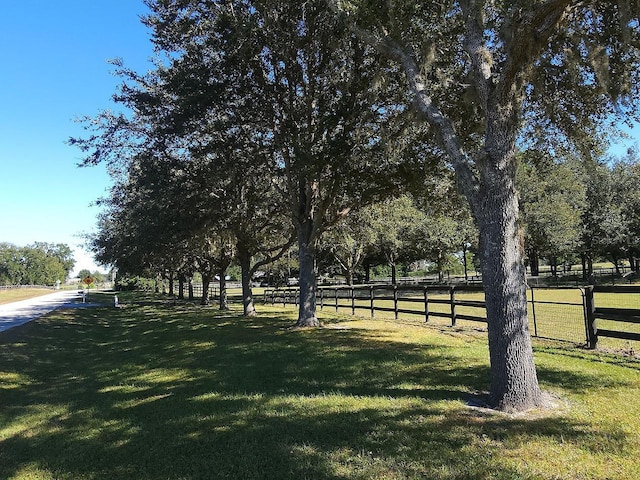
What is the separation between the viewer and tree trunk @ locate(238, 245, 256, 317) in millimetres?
20547

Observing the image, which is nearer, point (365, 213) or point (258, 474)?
point (258, 474)

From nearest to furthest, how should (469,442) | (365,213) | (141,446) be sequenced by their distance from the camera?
(469,442), (141,446), (365,213)

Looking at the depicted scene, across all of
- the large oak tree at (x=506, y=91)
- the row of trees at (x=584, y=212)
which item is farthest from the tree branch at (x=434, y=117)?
the row of trees at (x=584, y=212)

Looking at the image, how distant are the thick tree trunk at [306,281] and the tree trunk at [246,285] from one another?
6407 millimetres

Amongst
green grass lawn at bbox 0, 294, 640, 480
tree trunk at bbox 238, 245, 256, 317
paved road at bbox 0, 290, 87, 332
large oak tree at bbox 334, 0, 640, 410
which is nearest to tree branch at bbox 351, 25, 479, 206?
large oak tree at bbox 334, 0, 640, 410

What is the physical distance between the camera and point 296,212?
15.0 metres

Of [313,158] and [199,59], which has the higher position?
[199,59]

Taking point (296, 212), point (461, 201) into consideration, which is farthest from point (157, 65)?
point (461, 201)

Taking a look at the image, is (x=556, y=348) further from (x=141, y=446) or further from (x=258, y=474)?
(x=141, y=446)

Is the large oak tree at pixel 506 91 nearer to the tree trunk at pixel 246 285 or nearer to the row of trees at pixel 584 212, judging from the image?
the tree trunk at pixel 246 285

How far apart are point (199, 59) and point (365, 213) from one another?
8.88 meters

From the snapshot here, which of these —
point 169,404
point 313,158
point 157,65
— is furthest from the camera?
point 157,65

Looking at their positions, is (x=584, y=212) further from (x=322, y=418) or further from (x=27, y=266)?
(x=27, y=266)

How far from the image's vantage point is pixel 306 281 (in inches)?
566
